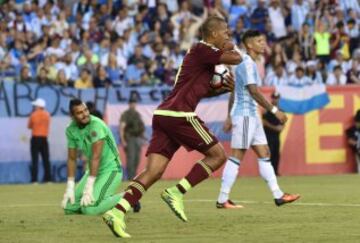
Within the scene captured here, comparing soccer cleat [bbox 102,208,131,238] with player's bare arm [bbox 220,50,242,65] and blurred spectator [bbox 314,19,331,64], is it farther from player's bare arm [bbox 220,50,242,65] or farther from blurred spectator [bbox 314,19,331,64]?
blurred spectator [bbox 314,19,331,64]

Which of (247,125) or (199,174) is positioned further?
(247,125)

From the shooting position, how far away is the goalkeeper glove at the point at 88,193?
46.8ft

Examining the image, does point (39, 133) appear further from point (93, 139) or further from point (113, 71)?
point (93, 139)

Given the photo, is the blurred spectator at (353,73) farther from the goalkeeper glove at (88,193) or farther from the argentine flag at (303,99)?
the goalkeeper glove at (88,193)

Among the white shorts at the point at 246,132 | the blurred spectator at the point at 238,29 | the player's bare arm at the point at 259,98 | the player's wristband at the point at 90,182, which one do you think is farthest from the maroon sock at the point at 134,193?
the blurred spectator at the point at 238,29

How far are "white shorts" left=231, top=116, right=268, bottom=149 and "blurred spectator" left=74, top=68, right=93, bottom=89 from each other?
38.2 feet

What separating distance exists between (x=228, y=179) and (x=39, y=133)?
11220 mm

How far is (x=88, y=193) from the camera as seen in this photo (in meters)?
14.3

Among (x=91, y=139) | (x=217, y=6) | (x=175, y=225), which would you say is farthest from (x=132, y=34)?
(x=175, y=225)

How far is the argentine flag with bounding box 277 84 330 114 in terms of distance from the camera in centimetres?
2875

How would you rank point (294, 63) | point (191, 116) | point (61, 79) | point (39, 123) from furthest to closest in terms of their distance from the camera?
1. point (294, 63)
2. point (61, 79)
3. point (39, 123)
4. point (191, 116)

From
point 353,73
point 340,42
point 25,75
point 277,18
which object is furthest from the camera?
point 277,18

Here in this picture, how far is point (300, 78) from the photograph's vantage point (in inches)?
1144

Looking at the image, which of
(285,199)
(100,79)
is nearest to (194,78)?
(285,199)
